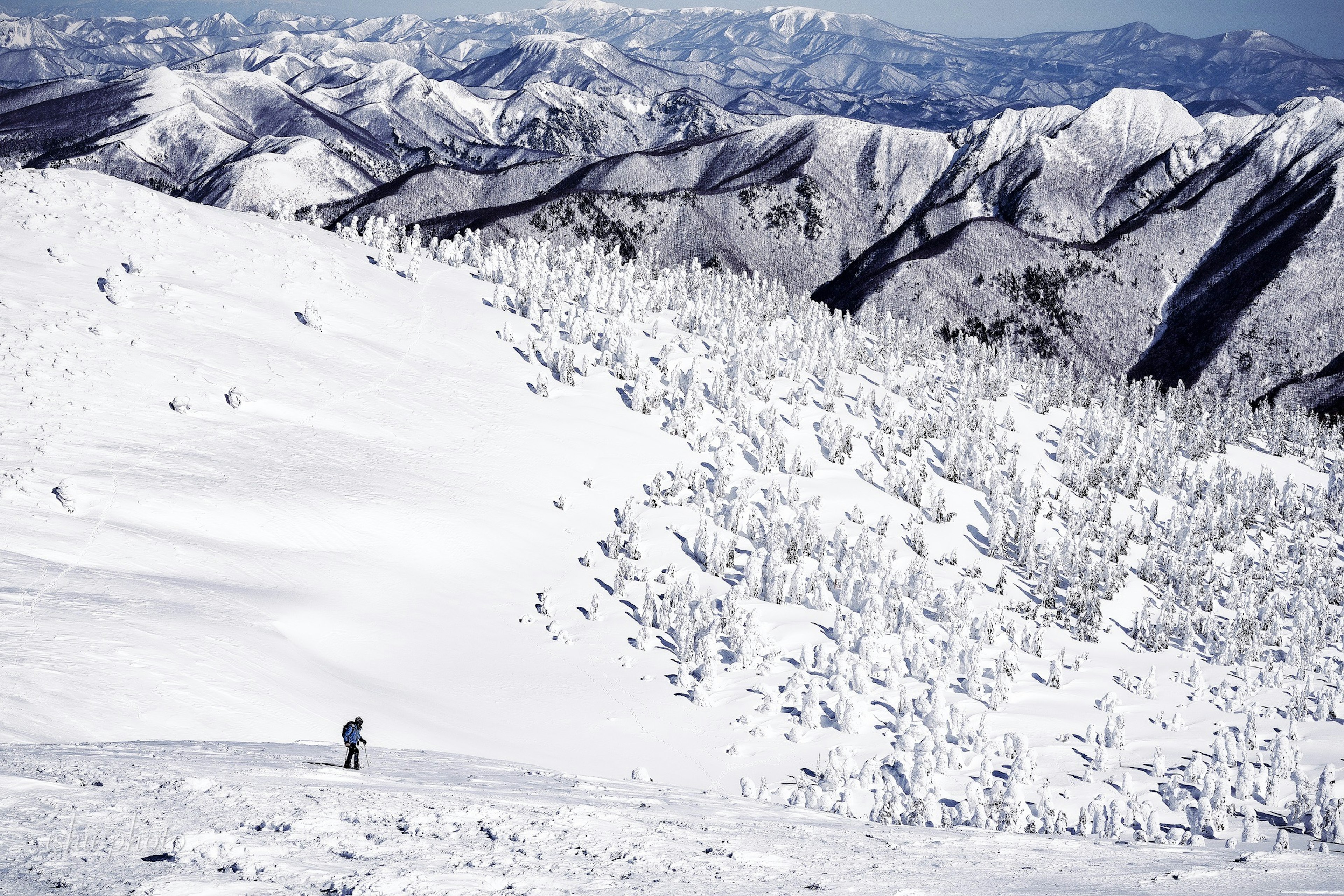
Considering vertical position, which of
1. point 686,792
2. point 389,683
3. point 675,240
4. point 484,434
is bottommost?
point 686,792

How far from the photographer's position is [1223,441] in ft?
277

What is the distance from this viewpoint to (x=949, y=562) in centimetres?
4919

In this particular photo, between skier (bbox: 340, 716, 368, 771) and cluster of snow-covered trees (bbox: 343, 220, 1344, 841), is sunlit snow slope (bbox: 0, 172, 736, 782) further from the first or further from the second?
skier (bbox: 340, 716, 368, 771)

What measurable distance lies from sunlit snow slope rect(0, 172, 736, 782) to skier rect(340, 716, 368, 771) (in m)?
4.32

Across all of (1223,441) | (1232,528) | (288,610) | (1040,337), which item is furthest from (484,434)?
(1040,337)

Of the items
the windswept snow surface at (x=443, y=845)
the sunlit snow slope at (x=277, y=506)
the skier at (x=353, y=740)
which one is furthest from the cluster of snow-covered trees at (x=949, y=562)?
the skier at (x=353, y=740)

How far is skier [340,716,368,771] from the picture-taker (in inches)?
687

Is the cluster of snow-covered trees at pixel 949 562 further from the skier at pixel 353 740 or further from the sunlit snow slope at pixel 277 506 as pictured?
the skier at pixel 353 740

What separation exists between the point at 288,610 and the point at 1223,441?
280 ft

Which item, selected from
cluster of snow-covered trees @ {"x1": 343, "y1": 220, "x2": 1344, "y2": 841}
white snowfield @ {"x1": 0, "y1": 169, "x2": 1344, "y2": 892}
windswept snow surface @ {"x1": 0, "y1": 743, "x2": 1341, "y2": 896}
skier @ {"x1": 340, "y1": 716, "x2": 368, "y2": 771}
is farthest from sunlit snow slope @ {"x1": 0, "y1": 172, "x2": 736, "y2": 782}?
windswept snow surface @ {"x1": 0, "y1": 743, "x2": 1341, "y2": 896}

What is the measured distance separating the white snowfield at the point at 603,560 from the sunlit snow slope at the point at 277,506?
0.17 meters

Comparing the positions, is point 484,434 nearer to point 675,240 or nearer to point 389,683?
point 389,683

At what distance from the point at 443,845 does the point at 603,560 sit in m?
27.8

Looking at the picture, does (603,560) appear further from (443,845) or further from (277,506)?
(443,845)
